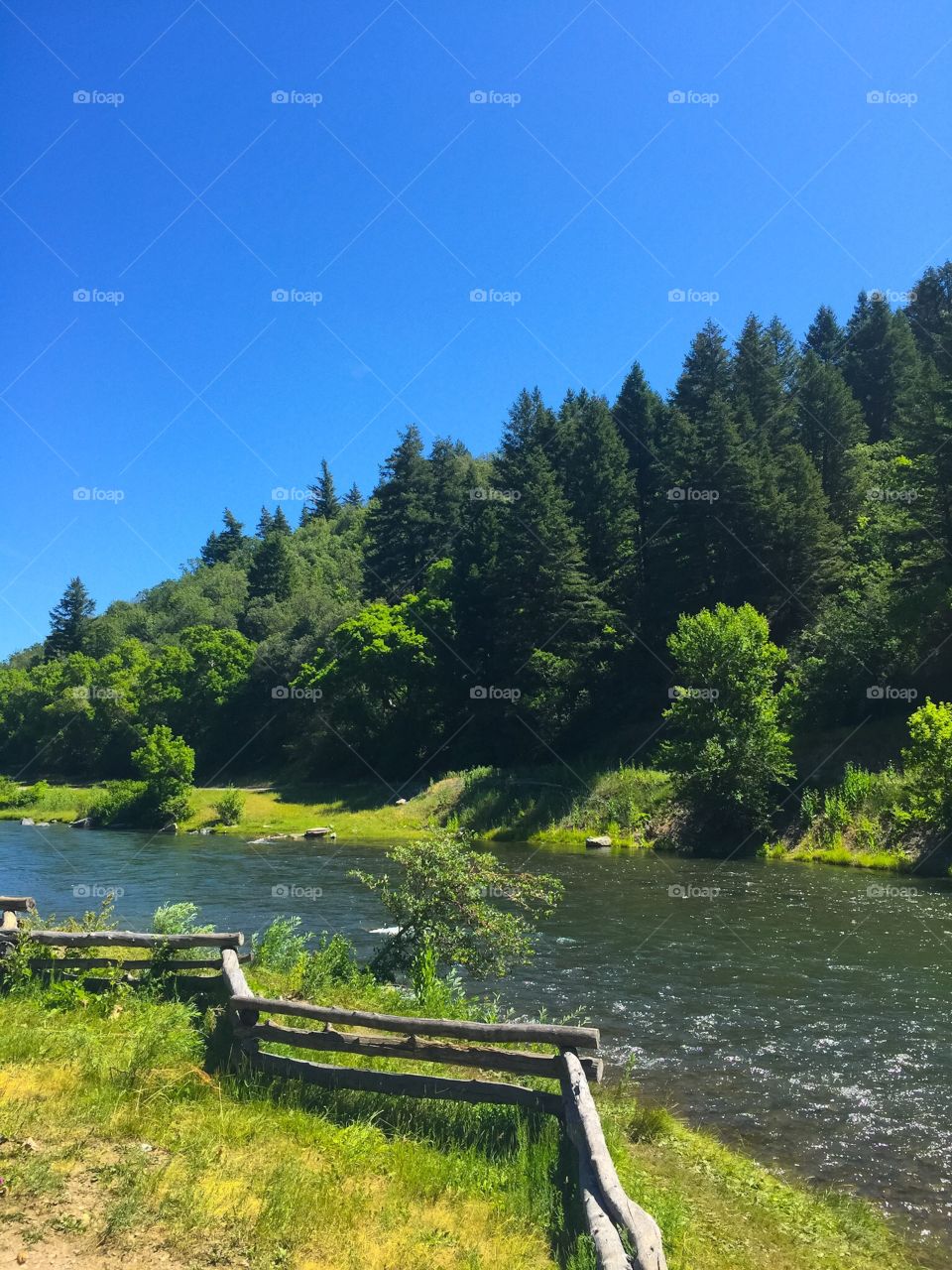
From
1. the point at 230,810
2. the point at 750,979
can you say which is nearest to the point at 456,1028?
the point at 750,979

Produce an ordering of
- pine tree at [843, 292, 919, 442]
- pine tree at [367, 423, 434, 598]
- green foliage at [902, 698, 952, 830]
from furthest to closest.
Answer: pine tree at [367, 423, 434, 598] → pine tree at [843, 292, 919, 442] → green foliage at [902, 698, 952, 830]

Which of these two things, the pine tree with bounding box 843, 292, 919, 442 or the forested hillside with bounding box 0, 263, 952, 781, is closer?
the forested hillside with bounding box 0, 263, 952, 781

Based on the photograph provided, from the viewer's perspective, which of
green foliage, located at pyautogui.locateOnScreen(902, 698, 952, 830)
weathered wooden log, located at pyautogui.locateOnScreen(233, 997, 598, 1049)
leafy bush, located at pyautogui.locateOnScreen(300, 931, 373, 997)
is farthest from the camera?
green foliage, located at pyautogui.locateOnScreen(902, 698, 952, 830)

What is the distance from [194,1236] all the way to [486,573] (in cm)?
5687

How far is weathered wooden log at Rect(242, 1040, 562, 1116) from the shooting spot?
921 centimetres

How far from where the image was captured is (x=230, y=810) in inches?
2286

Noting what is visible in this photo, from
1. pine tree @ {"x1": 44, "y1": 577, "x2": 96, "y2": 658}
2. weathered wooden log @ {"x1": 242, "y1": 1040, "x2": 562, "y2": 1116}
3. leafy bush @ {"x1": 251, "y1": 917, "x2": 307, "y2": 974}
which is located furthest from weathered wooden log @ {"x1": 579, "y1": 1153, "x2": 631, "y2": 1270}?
pine tree @ {"x1": 44, "y1": 577, "x2": 96, "y2": 658}

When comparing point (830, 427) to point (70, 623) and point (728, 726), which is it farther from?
point (70, 623)

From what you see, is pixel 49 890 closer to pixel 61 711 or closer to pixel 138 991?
pixel 138 991

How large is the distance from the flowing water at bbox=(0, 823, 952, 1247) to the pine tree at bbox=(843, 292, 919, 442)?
59230mm

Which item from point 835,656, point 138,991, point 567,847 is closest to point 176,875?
point 567,847

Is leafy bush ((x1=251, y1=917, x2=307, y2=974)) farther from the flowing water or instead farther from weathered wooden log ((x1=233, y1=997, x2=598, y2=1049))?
weathered wooden log ((x1=233, y1=997, x2=598, y2=1049))

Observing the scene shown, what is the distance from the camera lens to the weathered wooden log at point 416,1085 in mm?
9211

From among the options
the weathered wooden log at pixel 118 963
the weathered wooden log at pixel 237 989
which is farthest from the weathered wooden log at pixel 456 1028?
the weathered wooden log at pixel 118 963
